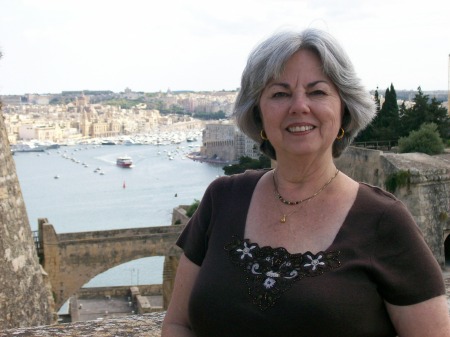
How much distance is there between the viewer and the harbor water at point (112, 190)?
1303 inches

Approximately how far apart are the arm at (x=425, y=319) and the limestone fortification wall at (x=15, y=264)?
3.47m

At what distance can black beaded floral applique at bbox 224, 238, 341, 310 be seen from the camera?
134 centimetres

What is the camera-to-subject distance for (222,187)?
161 centimetres

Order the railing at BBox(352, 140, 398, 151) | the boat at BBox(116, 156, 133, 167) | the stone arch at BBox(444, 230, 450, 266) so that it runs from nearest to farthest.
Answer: the stone arch at BBox(444, 230, 450, 266) < the railing at BBox(352, 140, 398, 151) < the boat at BBox(116, 156, 133, 167)

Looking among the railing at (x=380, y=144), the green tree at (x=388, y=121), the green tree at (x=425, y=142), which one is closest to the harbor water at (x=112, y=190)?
the green tree at (x=388, y=121)

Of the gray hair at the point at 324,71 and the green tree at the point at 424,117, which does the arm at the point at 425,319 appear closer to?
the gray hair at the point at 324,71

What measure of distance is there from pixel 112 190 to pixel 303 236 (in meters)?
47.7

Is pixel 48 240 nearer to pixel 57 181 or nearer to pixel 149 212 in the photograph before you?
pixel 149 212

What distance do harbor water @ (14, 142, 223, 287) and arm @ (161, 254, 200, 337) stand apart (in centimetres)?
2137

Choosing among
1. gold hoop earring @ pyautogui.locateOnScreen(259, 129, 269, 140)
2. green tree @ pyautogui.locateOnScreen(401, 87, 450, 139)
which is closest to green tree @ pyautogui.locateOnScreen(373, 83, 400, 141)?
green tree @ pyautogui.locateOnScreen(401, 87, 450, 139)

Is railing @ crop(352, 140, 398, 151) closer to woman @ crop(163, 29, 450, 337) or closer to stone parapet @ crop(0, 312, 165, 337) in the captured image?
stone parapet @ crop(0, 312, 165, 337)

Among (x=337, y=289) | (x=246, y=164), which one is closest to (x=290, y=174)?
(x=337, y=289)

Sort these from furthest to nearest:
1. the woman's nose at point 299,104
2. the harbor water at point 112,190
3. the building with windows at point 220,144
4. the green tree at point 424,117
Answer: the building with windows at point 220,144 → the harbor water at point 112,190 → the green tree at point 424,117 → the woman's nose at point 299,104

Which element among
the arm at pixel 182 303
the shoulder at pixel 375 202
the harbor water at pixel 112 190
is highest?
the shoulder at pixel 375 202
